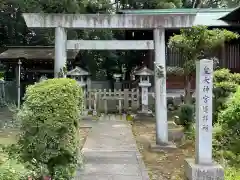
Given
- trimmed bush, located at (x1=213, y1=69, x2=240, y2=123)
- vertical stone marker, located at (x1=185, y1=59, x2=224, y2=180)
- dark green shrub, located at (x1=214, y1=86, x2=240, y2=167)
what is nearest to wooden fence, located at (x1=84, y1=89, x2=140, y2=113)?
trimmed bush, located at (x1=213, y1=69, x2=240, y2=123)

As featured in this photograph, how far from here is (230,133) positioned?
7035 millimetres

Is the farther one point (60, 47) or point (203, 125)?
point (60, 47)

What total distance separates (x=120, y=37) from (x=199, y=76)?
14624 mm

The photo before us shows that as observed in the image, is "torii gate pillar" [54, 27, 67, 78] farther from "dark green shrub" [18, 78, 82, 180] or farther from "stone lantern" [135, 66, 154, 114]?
"stone lantern" [135, 66, 154, 114]

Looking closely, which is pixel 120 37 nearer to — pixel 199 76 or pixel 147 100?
pixel 147 100

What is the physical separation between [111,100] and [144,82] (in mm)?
1817

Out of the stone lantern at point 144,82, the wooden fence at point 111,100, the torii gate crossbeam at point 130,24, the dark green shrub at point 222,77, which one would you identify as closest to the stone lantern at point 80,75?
the wooden fence at point 111,100

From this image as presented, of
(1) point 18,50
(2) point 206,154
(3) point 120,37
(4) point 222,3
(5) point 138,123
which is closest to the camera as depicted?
(2) point 206,154

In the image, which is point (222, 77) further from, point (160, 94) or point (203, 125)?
point (203, 125)

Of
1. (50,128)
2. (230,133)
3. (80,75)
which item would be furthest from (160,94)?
(80,75)

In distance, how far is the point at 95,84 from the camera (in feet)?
60.1

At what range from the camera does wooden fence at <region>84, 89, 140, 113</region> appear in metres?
15.3

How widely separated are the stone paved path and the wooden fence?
375 centimetres

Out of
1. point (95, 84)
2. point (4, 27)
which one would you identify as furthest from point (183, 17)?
point (4, 27)
